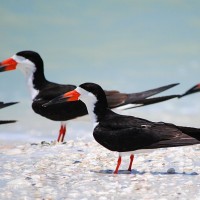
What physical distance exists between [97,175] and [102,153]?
1982mm

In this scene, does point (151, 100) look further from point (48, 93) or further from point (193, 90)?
point (48, 93)

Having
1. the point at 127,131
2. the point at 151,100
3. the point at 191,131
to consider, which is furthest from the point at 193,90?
the point at 127,131

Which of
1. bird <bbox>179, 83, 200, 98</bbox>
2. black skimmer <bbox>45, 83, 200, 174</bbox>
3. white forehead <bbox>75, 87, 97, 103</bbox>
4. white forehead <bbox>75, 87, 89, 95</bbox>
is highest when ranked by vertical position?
bird <bbox>179, 83, 200, 98</bbox>

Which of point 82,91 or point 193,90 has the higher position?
point 193,90

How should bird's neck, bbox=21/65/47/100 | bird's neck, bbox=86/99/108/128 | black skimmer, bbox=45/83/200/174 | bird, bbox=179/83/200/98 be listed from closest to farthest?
black skimmer, bbox=45/83/200/174 < bird's neck, bbox=86/99/108/128 < bird's neck, bbox=21/65/47/100 < bird, bbox=179/83/200/98

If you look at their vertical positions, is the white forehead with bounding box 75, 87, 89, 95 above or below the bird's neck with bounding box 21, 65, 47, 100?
below

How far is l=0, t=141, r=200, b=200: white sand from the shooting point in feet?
23.4

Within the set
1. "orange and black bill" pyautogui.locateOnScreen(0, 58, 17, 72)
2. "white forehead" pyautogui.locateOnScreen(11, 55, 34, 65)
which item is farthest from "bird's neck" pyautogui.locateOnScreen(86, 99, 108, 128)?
"orange and black bill" pyautogui.locateOnScreen(0, 58, 17, 72)

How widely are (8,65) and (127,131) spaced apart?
514cm

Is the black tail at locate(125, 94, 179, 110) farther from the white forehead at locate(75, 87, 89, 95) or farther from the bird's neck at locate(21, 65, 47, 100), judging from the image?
the white forehead at locate(75, 87, 89, 95)

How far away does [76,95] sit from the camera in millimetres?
8562

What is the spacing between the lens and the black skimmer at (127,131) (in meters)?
8.04

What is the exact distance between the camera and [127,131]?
8109mm

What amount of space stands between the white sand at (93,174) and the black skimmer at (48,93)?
0.87 metres
